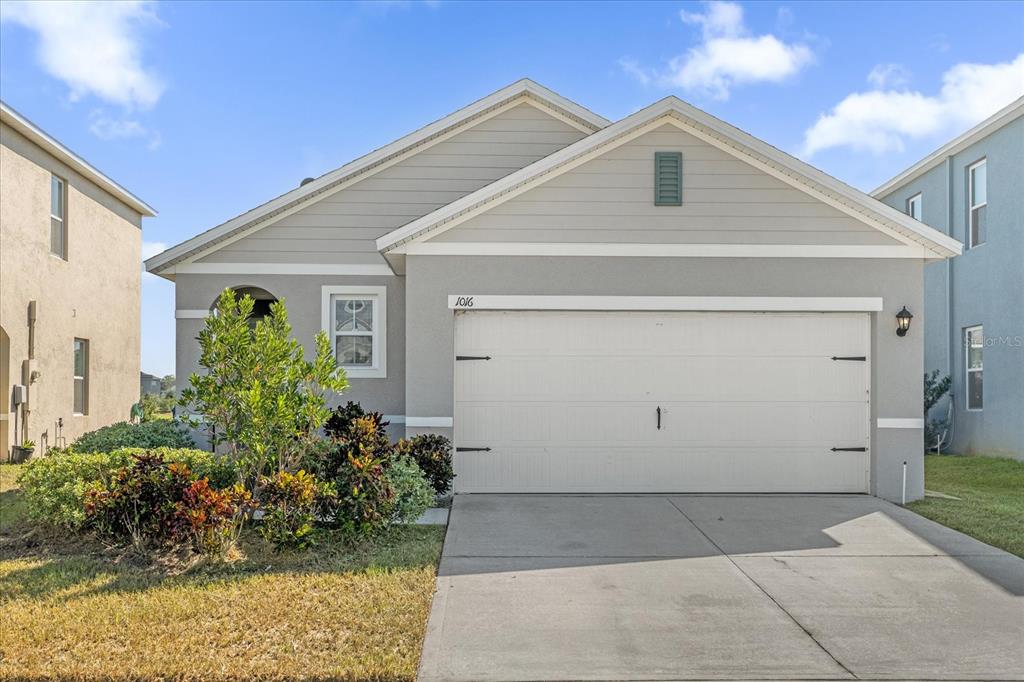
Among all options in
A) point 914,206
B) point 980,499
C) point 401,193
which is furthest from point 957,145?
point 401,193

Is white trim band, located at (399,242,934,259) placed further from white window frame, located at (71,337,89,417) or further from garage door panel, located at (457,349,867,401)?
white window frame, located at (71,337,89,417)

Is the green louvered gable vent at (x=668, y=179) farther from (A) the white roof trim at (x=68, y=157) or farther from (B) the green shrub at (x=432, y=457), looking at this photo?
(A) the white roof trim at (x=68, y=157)

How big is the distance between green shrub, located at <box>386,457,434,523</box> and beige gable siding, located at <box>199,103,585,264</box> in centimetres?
516

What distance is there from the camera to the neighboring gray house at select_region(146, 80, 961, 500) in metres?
10.1

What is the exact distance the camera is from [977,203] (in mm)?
15969

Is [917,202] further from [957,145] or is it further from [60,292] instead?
[60,292]

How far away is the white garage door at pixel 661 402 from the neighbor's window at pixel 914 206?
32.2ft

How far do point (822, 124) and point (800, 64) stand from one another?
2.03 metres

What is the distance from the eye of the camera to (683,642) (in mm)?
5152

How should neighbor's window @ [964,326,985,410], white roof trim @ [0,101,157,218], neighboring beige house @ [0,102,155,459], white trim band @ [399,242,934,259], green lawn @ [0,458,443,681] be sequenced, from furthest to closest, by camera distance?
1. neighbor's window @ [964,326,985,410]
2. neighboring beige house @ [0,102,155,459]
3. white roof trim @ [0,101,157,218]
4. white trim band @ [399,242,934,259]
5. green lawn @ [0,458,443,681]

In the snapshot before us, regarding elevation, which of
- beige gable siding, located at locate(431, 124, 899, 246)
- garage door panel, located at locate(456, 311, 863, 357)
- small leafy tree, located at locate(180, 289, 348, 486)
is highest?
beige gable siding, located at locate(431, 124, 899, 246)

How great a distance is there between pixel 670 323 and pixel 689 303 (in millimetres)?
359

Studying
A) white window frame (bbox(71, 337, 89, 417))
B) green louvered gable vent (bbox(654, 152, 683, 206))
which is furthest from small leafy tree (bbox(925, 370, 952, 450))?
white window frame (bbox(71, 337, 89, 417))

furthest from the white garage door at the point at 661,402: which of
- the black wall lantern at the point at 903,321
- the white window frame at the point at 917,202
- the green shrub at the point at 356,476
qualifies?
the white window frame at the point at 917,202
